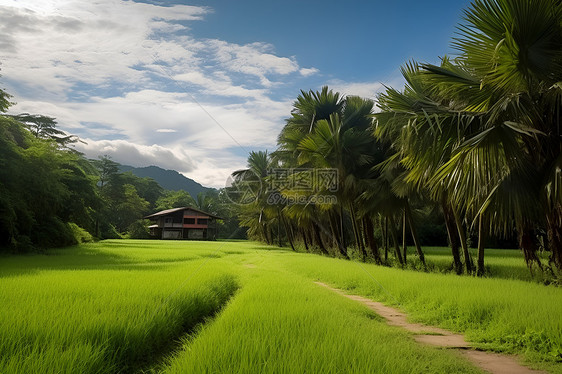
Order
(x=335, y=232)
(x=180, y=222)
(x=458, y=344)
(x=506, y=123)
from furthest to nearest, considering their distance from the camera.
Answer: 1. (x=180, y=222)
2. (x=335, y=232)
3. (x=506, y=123)
4. (x=458, y=344)

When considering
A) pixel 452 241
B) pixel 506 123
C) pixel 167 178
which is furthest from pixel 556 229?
pixel 167 178

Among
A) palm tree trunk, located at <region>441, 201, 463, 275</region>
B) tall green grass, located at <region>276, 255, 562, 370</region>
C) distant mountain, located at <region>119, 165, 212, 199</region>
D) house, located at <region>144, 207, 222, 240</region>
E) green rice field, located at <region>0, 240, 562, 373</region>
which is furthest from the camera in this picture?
distant mountain, located at <region>119, 165, 212, 199</region>

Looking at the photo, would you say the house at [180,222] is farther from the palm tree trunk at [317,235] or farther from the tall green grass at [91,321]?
the tall green grass at [91,321]

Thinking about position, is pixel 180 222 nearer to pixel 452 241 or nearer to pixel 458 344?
pixel 452 241

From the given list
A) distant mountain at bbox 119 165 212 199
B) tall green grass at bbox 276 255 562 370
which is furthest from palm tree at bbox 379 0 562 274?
distant mountain at bbox 119 165 212 199

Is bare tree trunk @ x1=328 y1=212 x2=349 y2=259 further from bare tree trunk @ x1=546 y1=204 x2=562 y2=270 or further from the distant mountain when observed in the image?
the distant mountain

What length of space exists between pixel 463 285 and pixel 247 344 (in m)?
5.69

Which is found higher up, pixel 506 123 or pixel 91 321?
pixel 506 123

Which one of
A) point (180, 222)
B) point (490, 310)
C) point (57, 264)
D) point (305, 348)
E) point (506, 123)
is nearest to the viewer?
point (305, 348)

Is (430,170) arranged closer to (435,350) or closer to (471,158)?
(471,158)

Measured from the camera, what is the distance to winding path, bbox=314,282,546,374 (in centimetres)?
375

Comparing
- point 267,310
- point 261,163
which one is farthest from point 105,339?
point 261,163

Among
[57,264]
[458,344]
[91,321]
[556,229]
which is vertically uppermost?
[556,229]

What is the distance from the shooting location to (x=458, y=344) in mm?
4570
